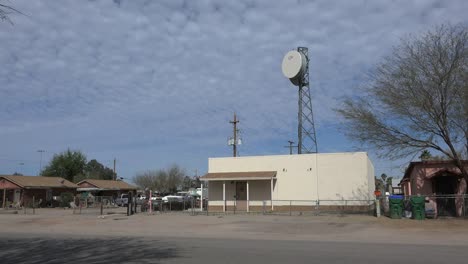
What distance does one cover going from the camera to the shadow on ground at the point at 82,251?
39.4 feet

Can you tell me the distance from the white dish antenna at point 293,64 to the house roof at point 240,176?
8.83m

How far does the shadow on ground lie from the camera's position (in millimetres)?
12005

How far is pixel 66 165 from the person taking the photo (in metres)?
82.5

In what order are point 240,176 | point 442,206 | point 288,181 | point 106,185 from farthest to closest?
point 106,185 → point 240,176 → point 288,181 → point 442,206

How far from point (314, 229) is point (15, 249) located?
512 inches

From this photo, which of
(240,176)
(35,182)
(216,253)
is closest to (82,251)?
(216,253)

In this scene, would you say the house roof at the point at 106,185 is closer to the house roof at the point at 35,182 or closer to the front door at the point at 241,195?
the house roof at the point at 35,182

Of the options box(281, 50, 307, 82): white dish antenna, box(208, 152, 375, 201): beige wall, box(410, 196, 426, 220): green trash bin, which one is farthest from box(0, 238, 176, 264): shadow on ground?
box(281, 50, 307, 82): white dish antenna

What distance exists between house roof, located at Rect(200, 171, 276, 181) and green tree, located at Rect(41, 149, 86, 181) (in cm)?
5054

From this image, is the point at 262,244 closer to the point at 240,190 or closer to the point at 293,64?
the point at 240,190

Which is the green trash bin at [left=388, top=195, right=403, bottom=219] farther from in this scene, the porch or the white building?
the porch

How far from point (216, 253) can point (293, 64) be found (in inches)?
1157

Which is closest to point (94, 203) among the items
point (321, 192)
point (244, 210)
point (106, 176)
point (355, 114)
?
point (244, 210)

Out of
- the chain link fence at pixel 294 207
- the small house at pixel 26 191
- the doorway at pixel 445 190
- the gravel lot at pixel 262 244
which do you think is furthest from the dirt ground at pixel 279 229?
the small house at pixel 26 191
